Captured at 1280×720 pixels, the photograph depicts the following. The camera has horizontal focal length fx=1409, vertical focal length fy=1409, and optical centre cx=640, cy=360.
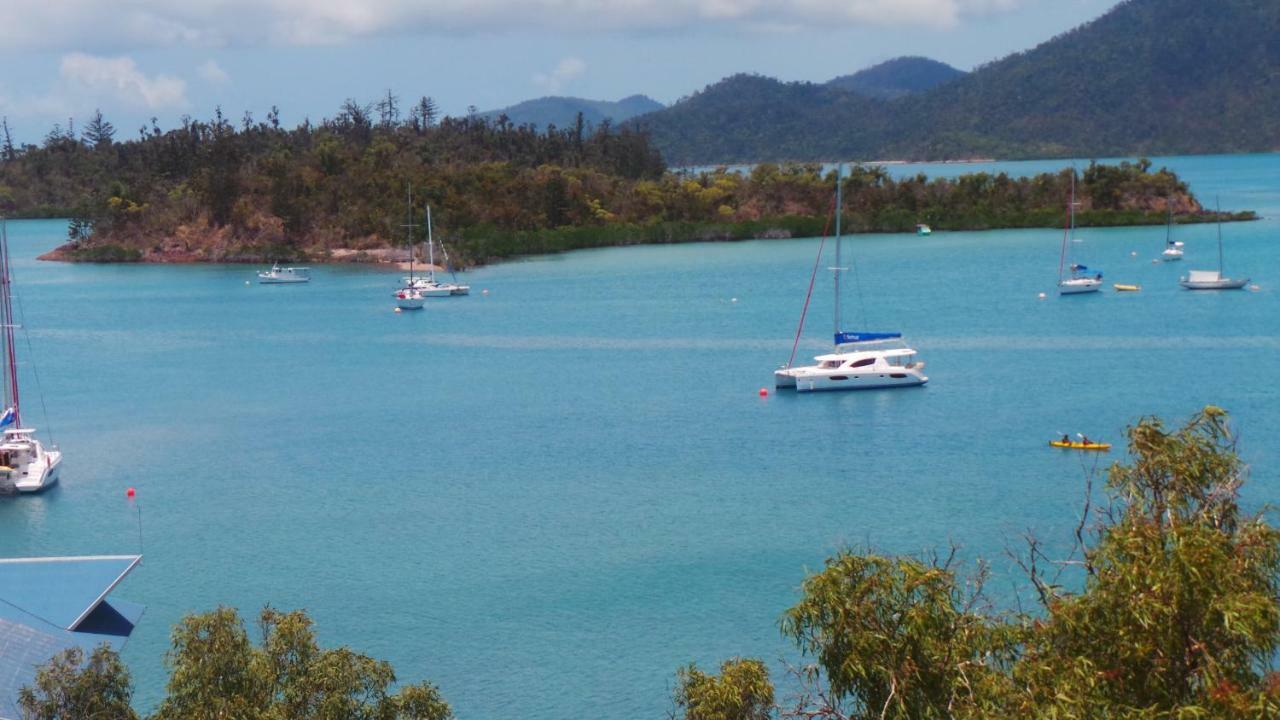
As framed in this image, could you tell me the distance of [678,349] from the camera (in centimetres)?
5047

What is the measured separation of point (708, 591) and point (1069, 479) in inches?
405

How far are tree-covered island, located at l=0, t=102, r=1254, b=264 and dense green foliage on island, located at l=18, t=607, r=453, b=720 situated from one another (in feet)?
231

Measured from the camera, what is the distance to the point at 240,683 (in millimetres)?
12562

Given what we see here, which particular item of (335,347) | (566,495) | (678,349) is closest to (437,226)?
(335,347)

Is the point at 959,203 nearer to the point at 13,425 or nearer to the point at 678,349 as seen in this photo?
the point at 678,349

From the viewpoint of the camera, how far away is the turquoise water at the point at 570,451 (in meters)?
23.4

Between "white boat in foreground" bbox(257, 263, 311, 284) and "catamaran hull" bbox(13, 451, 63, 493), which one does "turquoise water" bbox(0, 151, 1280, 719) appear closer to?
"catamaran hull" bbox(13, 451, 63, 493)

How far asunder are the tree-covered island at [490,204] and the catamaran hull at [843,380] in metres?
43.8

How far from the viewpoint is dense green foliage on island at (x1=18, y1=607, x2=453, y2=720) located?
1240cm

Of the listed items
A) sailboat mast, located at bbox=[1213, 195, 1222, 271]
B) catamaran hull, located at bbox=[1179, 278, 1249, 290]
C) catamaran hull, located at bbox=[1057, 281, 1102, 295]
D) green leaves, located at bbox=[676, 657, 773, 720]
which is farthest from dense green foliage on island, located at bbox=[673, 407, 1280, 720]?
sailboat mast, located at bbox=[1213, 195, 1222, 271]

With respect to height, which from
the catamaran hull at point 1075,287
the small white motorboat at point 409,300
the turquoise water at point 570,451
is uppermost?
the catamaran hull at point 1075,287

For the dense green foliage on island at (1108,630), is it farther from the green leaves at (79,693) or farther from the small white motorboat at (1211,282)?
the small white motorboat at (1211,282)

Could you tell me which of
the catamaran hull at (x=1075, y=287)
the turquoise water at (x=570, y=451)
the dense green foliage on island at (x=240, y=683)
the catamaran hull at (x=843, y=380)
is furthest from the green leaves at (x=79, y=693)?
the catamaran hull at (x=1075, y=287)

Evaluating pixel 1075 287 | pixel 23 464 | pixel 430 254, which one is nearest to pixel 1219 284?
pixel 1075 287
